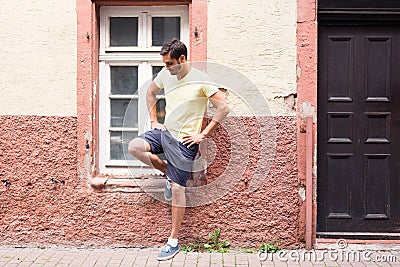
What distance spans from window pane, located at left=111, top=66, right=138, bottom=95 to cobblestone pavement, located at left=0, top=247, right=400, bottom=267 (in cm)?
167

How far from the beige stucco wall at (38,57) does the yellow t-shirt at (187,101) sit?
1.08 metres

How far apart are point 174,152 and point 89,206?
45.3 inches

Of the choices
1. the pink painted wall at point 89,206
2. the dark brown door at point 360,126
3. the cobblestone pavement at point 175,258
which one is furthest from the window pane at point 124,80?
the dark brown door at point 360,126

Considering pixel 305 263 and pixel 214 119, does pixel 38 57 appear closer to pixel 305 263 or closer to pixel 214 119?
pixel 214 119

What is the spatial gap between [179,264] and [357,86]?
8.47ft

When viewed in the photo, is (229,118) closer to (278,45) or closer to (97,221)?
(278,45)

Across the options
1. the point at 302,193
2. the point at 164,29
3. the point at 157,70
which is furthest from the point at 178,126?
the point at 302,193

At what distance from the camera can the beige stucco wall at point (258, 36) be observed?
649 cm

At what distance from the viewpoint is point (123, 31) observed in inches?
268

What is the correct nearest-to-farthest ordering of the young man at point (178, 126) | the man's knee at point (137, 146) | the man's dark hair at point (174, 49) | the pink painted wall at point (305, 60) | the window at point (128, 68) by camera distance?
1. the man's dark hair at point (174, 49)
2. the young man at point (178, 126)
3. the man's knee at point (137, 146)
4. the pink painted wall at point (305, 60)
5. the window at point (128, 68)

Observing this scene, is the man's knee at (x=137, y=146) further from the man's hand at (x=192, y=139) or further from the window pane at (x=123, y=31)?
the window pane at (x=123, y=31)

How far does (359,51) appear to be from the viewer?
261 inches

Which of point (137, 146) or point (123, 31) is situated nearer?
point (137, 146)

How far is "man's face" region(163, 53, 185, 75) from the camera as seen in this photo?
19.9 ft
